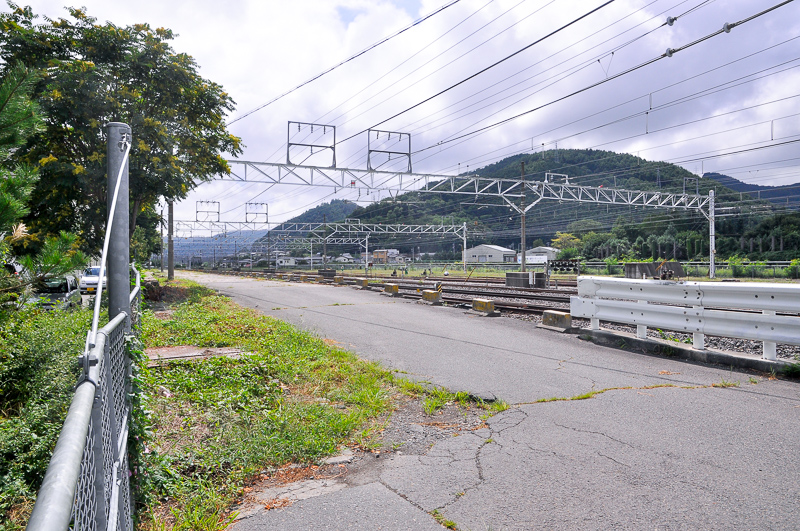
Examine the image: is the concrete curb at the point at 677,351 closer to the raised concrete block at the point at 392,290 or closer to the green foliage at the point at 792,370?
the green foliage at the point at 792,370

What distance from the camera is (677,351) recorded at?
752 centimetres

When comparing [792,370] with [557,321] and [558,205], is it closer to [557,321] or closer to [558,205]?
[557,321]

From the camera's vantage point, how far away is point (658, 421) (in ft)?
15.3

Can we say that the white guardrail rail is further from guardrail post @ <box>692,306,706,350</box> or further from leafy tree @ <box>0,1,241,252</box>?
leafy tree @ <box>0,1,241,252</box>

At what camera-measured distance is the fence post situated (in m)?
2.90

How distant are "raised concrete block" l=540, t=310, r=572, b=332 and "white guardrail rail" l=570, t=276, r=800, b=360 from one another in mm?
653

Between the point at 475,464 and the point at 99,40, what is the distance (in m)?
19.4

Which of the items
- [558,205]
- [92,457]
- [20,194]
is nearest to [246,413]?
[20,194]

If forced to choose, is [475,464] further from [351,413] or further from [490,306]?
[490,306]

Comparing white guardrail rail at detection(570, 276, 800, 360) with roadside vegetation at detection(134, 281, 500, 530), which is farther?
white guardrail rail at detection(570, 276, 800, 360)

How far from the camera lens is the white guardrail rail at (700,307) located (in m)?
6.40

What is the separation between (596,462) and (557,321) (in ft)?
21.8

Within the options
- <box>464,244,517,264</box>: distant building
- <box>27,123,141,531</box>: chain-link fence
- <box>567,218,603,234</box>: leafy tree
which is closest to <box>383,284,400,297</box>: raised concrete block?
<box>27,123,141,531</box>: chain-link fence

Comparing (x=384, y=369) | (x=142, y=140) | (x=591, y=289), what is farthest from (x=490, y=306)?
(x=142, y=140)
